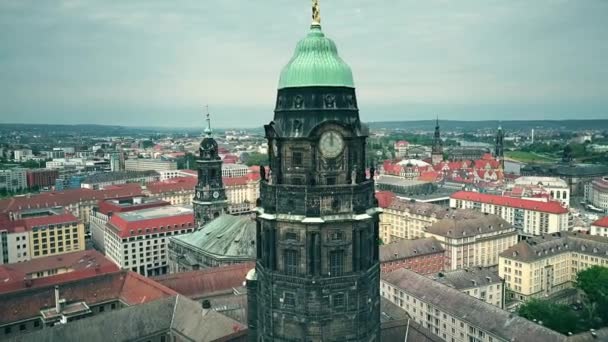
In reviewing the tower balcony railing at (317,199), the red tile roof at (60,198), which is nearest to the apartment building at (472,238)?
the tower balcony railing at (317,199)

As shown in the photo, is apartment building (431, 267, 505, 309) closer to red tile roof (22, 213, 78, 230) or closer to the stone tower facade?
the stone tower facade

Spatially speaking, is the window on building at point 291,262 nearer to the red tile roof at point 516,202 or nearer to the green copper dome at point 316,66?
the green copper dome at point 316,66

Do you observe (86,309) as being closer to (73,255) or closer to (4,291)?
(4,291)

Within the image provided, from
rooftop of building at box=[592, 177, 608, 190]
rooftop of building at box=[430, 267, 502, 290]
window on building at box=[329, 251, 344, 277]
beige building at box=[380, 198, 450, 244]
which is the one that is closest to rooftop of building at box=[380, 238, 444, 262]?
rooftop of building at box=[430, 267, 502, 290]

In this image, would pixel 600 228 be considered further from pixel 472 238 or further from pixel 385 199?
pixel 385 199

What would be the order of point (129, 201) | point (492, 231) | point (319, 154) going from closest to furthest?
point (319, 154) → point (492, 231) → point (129, 201)

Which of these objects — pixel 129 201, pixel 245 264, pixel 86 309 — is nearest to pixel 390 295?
pixel 245 264
